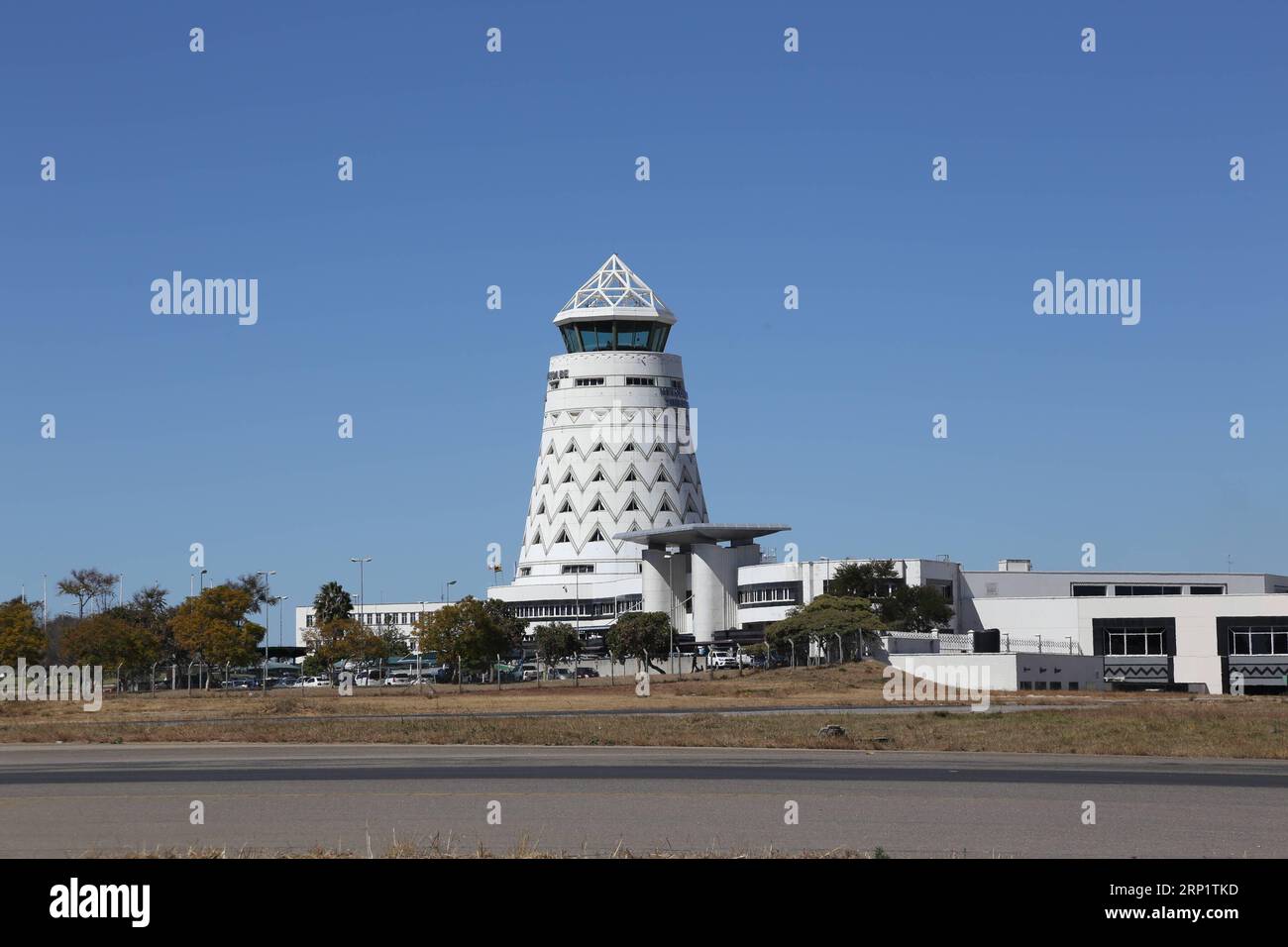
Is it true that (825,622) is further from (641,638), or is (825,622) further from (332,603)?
(332,603)

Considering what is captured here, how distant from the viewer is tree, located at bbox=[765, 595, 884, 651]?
12031 centimetres

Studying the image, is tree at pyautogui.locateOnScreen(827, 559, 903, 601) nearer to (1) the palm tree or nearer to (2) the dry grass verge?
(1) the palm tree

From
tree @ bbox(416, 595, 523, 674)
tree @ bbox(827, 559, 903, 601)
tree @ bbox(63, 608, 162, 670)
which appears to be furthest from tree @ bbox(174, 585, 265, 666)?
tree @ bbox(827, 559, 903, 601)

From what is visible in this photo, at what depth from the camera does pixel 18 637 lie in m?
108

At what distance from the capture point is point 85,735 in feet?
159

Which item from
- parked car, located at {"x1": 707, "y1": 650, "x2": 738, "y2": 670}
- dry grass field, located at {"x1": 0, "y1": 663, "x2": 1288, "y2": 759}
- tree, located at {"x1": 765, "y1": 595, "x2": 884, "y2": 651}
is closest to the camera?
dry grass field, located at {"x1": 0, "y1": 663, "x2": 1288, "y2": 759}

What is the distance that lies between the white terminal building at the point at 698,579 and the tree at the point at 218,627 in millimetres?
45416

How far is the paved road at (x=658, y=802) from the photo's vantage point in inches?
797

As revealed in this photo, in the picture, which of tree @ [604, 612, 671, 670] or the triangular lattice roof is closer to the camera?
tree @ [604, 612, 671, 670]

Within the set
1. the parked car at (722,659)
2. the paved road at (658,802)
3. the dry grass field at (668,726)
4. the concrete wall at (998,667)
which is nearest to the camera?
the paved road at (658,802)

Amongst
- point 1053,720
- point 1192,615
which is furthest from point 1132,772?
point 1192,615

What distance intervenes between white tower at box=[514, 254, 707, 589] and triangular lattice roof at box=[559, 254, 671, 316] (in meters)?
0.12

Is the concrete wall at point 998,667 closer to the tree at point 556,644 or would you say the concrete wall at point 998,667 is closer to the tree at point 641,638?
the tree at point 641,638

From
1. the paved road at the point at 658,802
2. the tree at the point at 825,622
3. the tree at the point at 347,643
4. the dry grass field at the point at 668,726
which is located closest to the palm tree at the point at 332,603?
the tree at the point at 347,643
